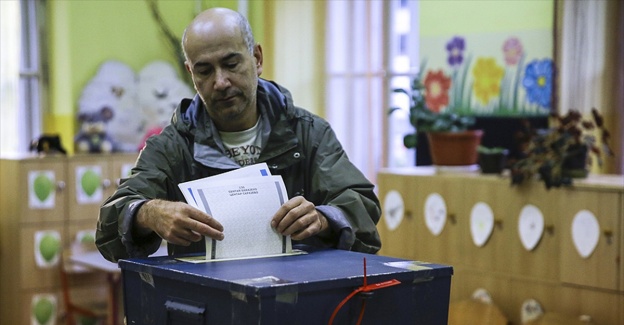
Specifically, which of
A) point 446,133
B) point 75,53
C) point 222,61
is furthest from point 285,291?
point 75,53

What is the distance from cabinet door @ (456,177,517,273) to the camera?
4.95 metres

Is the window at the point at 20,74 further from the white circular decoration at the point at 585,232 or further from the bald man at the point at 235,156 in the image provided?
the bald man at the point at 235,156

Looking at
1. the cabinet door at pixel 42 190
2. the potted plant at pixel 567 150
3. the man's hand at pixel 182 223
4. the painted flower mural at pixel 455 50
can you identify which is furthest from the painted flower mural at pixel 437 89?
the man's hand at pixel 182 223

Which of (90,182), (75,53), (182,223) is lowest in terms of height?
(90,182)

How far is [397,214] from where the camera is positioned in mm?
5590

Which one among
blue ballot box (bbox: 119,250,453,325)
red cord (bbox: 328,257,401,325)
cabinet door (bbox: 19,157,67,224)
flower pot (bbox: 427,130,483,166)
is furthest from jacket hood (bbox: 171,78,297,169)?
cabinet door (bbox: 19,157,67,224)

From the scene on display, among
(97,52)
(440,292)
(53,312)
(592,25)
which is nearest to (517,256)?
(592,25)

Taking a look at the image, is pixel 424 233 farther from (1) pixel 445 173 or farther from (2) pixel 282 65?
(2) pixel 282 65

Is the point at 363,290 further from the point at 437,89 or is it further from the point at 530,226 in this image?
the point at 437,89

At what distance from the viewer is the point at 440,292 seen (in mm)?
1936

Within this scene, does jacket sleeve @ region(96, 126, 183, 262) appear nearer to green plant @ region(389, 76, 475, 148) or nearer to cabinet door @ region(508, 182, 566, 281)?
cabinet door @ region(508, 182, 566, 281)

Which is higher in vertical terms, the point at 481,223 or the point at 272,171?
the point at 272,171

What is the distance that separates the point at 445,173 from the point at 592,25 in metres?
1.28

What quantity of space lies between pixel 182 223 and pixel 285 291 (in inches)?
15.1
